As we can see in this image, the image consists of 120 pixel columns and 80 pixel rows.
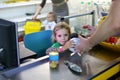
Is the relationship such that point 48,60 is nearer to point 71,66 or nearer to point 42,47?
point 71,66

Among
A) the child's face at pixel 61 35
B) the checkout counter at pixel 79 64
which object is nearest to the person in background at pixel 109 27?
the checkout counter at pixel 79 64

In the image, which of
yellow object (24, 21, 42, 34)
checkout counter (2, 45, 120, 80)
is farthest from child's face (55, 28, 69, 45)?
yellow object (24, 21, 42, 34)

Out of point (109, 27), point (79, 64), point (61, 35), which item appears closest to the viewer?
point (109, 27)

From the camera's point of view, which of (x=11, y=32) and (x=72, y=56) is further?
(x=72, y=56)

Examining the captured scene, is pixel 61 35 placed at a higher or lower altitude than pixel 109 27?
lower

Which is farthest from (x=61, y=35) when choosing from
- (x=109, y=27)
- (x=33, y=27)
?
(x=33, y=27)

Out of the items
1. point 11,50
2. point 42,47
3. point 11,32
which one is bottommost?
point 42,47

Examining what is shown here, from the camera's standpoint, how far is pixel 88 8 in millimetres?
3725

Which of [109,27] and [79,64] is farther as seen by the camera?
[79,64]

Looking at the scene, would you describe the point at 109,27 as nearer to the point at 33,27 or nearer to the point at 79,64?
the point at 79,64

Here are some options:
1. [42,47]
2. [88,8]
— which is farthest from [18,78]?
[88,8]

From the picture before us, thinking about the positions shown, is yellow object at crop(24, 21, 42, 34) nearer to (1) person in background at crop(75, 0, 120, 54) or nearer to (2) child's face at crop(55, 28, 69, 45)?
(2) child's face at crop(55, 28, 69, 45)

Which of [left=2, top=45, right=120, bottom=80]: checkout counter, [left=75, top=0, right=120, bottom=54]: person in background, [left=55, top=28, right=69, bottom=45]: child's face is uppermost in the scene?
[left=75, top=0, right=120, bottom=54]: person in background

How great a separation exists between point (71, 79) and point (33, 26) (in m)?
2.24
